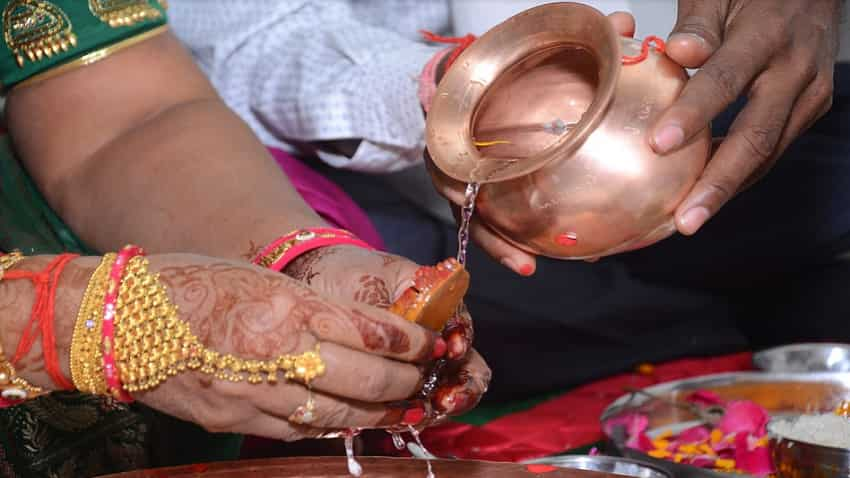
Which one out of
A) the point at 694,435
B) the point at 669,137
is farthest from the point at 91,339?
the point at 694,435

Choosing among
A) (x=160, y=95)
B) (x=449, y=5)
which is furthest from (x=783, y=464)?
(x=449, y=5)

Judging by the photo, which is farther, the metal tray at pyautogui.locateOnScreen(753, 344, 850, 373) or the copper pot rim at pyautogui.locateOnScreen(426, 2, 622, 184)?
the metal tray at pyautogui.locateOnScreen(753, 344, 850, 373)

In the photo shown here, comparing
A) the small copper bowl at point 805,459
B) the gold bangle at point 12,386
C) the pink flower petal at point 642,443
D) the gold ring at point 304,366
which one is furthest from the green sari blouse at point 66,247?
the small copper bowl at point 805,459

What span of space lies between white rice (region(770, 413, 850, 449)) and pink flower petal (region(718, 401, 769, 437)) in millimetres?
141

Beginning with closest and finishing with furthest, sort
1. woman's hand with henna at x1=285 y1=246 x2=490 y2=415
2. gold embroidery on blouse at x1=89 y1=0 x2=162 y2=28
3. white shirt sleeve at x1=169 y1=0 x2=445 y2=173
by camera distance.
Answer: woman's hand with henna at x1=285 y1=246 x2=490 y2=415, gold embroidery on blouse at x1=89 y1=0 x2=162 y2=28, white shirt sleeve at x1=169 y1=0 x2=445 y2=173

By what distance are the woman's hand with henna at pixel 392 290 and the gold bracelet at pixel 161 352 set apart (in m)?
0.09

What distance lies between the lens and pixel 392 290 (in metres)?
0.88

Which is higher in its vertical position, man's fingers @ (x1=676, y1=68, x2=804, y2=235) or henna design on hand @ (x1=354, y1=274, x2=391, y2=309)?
man's fingers @ (x1=676, y1=68, x2=804, y2=235)

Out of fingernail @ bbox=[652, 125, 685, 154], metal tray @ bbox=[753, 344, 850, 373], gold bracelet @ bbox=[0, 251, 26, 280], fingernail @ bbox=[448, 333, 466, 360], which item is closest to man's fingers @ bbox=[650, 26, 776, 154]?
fingernail @ bbox=[652, 125, 685, 154]

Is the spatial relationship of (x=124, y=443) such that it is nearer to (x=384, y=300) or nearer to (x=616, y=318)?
(x=384, y=300)

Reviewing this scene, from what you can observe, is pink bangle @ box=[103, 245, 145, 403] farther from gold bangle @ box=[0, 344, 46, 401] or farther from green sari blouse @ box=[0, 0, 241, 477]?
green sari blouse @ box=[0, 0, 241, 477]

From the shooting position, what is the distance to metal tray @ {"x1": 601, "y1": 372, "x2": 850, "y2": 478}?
3.75ft

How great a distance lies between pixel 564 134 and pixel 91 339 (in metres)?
0.42

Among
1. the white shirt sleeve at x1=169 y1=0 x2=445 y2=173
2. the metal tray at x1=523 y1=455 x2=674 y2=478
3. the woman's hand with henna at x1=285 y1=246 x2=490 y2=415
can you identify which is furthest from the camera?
the white shirt sleeve at x1=169 y1=0 x2=445 y2=173
